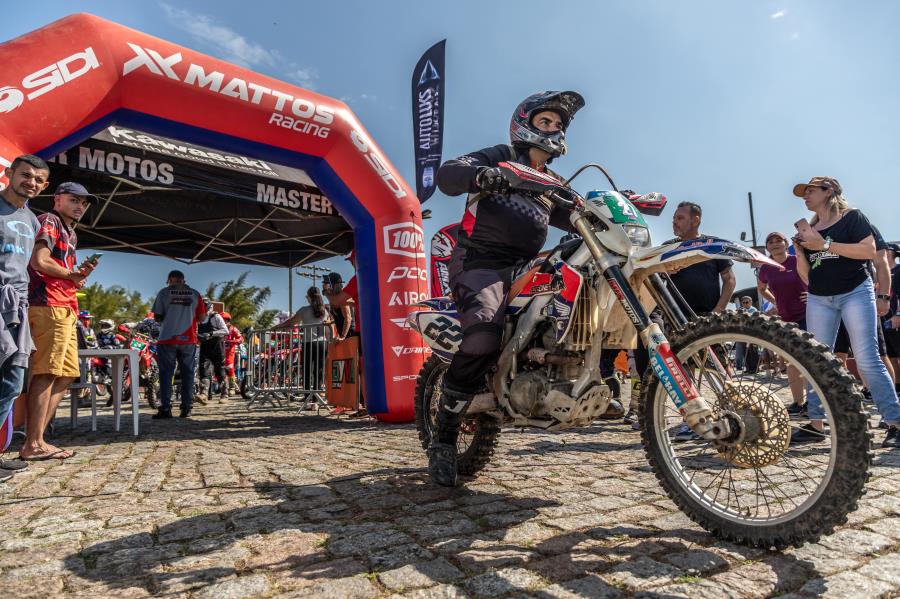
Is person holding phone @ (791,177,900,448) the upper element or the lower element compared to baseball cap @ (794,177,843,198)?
lower

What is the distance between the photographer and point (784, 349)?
2.10 meters

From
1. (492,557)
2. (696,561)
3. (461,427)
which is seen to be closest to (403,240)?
(461,427)

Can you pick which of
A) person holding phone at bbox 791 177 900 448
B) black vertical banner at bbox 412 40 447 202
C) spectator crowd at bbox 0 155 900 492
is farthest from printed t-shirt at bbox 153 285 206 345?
person holding phone at bbox 791 177 900 448

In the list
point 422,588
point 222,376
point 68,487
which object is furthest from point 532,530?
point 222,376

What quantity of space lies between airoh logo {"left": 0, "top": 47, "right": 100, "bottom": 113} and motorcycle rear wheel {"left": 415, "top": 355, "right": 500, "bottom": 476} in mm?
4419

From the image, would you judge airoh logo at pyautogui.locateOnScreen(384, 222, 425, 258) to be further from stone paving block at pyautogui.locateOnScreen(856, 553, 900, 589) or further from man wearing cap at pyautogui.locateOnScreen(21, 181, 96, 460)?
stone paving block at pyautogui.locateOnScreen(856, 553, 900, 589)

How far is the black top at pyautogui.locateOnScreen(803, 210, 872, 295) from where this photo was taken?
433 cm

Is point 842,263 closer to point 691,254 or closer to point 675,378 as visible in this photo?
point 691,254

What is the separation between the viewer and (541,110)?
321 centimetres

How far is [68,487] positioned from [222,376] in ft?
29.1

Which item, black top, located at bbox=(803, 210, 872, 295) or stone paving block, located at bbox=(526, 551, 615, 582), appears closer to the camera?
stone paving block, located at bbox=(526, 551, 615, 582)

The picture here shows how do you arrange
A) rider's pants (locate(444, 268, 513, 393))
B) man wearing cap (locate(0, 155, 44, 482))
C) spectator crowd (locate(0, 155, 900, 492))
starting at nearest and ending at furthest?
rider's pants (locate(444, 268, 513, 393)) → man wearing cap (locate(0, 155, 44, 482)) → spectator crowd (locate(0, 155, 900, 492))

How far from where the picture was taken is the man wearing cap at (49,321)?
437cm

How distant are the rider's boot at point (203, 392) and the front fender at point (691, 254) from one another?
10.5 meters
